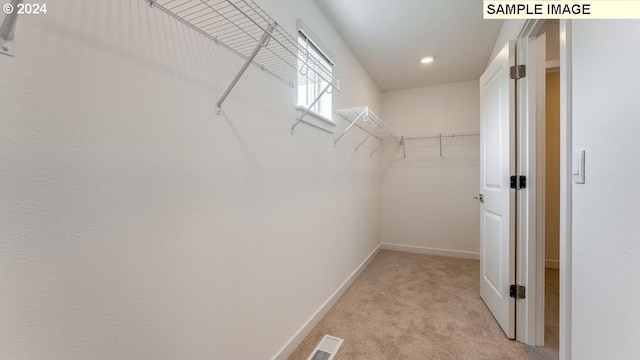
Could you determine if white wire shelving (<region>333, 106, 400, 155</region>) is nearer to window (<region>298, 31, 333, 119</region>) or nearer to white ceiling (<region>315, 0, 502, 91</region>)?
window (<region>298, 31, 333, 119</region>)

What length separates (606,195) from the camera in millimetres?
795

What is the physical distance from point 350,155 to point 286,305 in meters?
1.56

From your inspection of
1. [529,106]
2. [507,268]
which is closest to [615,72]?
[529,106]

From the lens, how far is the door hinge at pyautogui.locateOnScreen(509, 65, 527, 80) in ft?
5.55

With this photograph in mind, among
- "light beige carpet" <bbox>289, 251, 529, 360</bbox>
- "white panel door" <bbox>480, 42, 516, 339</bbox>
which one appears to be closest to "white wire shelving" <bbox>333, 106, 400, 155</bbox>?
"white panel door" <bbox>480, 42, 516, 339</bbox>

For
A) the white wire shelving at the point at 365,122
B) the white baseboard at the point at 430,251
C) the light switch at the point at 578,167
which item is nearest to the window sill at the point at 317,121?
the white wire shelving at the point at 365,122

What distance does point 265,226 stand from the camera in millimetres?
1369

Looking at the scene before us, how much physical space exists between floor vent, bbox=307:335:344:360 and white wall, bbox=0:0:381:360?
0.26 metres

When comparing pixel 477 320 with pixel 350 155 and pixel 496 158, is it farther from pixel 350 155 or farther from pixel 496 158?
pixel 350 155

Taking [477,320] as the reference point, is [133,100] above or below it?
above

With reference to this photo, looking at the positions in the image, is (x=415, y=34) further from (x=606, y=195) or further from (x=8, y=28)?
(x=8, y=28)

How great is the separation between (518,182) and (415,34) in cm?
154

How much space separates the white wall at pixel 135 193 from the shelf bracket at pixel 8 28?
0.07ft

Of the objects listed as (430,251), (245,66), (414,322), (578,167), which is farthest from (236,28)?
(430,251)
